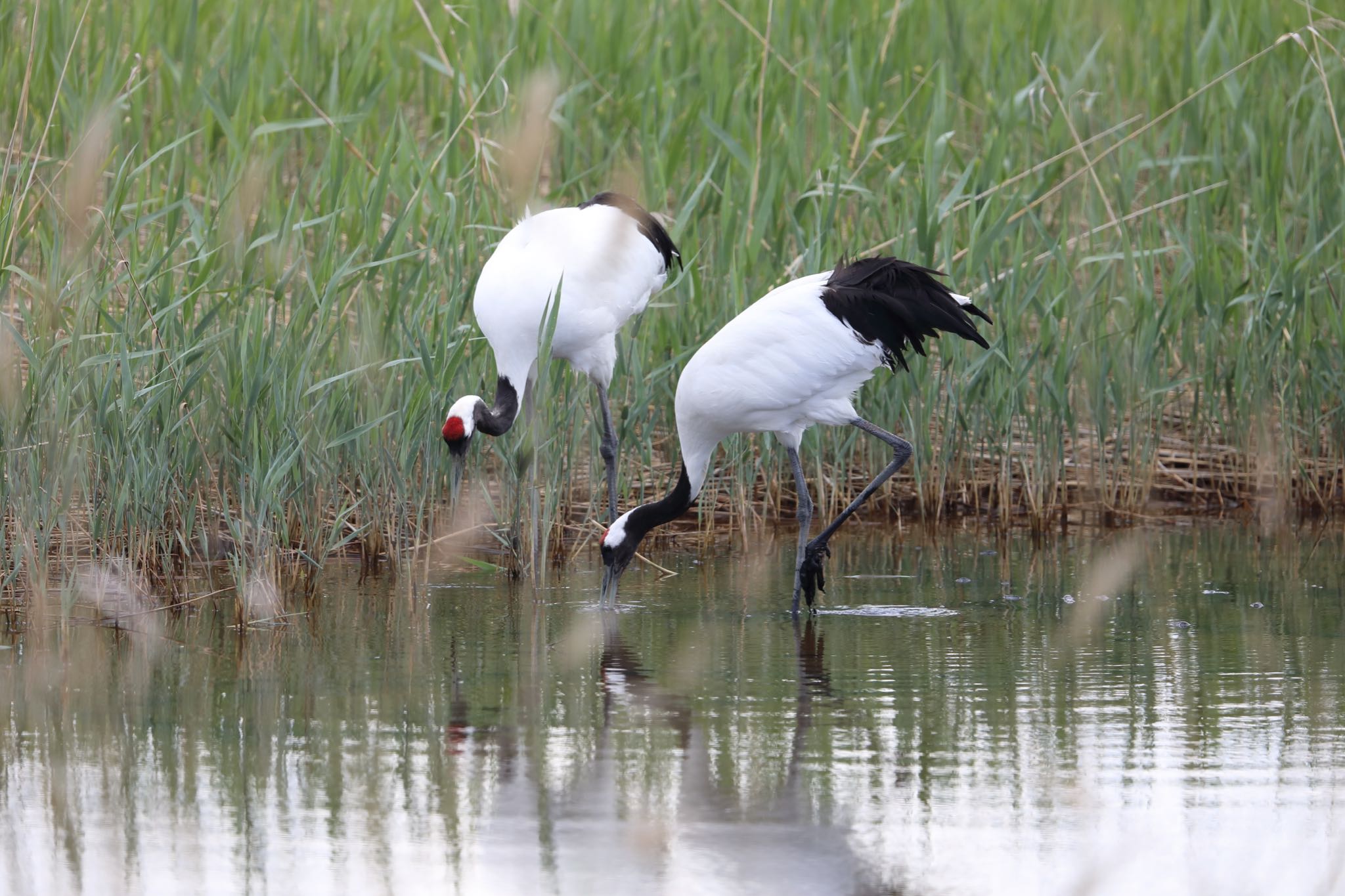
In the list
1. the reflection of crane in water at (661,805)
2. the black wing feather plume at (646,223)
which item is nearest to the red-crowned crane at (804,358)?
the black wing feather plume at (646,223)

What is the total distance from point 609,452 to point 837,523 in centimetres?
124

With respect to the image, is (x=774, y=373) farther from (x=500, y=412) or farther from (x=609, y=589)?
(x=500, y=412)

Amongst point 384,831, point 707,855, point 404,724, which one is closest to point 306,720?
point 404,724

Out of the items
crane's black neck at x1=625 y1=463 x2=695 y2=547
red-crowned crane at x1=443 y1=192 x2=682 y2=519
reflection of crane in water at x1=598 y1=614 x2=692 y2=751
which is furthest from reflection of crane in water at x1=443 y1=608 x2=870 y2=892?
red-crowned crane at x1=443 y1=192 x2=682 y2=519

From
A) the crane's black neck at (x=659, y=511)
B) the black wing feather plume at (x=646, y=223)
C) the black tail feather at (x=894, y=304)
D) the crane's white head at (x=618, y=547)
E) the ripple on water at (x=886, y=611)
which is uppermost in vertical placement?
the black wing feather plume at (x=646, y=223)

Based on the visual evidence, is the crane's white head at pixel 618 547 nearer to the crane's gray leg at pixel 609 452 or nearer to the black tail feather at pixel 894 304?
the black tail feather at pixel 894 304

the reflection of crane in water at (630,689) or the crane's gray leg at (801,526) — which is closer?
the reflection of crane in water at (630,689)

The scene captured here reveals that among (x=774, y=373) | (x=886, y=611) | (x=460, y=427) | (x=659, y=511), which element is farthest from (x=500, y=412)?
(x=886, y=611)

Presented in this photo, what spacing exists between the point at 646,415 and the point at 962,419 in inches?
56.5

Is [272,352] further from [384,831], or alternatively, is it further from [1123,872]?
[1123,872]

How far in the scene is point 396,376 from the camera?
720 centimetres

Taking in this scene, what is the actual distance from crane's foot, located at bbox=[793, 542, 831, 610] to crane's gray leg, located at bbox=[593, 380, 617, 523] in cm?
132

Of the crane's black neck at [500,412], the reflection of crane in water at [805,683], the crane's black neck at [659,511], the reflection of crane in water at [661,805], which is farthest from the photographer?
the crane's black neck at [500,412]

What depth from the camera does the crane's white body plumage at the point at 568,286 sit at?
7.50 m
